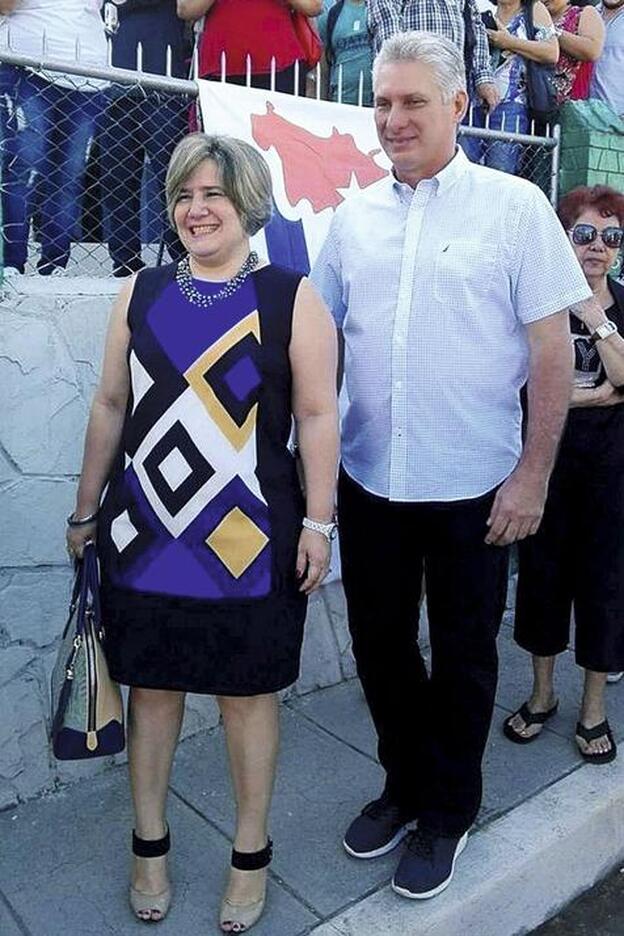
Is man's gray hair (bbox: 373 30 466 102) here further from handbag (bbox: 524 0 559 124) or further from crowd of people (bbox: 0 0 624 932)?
handbag (bbox: 524 0 559 124)

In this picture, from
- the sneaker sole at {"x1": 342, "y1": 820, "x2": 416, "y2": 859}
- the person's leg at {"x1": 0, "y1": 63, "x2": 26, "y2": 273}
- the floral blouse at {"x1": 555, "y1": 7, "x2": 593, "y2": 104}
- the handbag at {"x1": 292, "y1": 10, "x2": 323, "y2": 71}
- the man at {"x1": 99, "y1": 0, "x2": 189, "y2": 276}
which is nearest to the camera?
the sneaker sole at {"x1": 342, "y1": 820, "x2": 416, "y2": 859}

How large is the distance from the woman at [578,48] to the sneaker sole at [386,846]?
400cm

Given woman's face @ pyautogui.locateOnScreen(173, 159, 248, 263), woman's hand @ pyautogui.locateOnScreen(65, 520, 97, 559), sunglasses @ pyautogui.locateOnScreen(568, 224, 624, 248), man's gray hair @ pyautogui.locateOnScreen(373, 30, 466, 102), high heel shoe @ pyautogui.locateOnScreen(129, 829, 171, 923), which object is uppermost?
man's gray hair @ pyautogui.locateOnScreen(373, 30, 466, 102)

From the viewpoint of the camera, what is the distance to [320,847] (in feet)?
9.14

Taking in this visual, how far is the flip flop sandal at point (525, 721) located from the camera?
337cm

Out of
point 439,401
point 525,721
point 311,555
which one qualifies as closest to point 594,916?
point 525,721

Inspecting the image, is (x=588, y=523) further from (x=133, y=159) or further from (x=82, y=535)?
(x=133, y=159)

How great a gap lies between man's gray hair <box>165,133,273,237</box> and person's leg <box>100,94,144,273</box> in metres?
1.32

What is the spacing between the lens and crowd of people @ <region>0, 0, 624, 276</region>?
10.4ft

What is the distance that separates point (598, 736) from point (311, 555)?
161cm

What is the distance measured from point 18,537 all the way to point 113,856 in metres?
1.00

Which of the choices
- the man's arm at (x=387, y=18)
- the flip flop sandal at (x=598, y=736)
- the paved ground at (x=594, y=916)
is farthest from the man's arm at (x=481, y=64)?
the paved ground at (x=594, y=916)

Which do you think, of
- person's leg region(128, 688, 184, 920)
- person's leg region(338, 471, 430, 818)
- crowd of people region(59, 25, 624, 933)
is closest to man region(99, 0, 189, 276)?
crowd of people region(59, 25, 624, 933)

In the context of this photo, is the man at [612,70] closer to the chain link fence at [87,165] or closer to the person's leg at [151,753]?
the chain link fence at [87,165]
